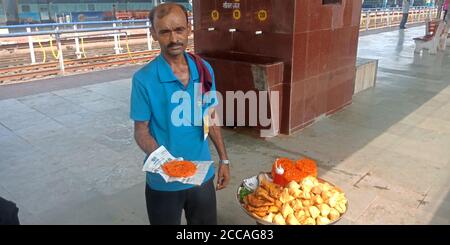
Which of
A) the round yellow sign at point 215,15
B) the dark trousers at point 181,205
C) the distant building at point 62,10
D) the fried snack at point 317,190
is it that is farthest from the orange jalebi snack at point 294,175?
the distant building at point 62,10

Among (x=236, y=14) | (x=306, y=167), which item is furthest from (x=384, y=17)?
(x=306, y=167)

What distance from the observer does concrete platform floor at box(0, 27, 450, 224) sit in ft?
11.3

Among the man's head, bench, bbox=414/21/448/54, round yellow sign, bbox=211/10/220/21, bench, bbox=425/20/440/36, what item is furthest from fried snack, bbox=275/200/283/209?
bench, bbox=425/20/440/36

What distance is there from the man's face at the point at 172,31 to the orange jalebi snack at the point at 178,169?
0.58m

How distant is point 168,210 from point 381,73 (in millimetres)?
8772

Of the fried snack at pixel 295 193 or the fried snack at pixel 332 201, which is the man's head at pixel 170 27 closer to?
the fried snack at pixel 295 193

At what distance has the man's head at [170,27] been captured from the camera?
1.92m

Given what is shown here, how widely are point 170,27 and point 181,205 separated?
1006 millimetres

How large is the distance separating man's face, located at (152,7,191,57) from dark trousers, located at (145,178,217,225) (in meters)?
0.79

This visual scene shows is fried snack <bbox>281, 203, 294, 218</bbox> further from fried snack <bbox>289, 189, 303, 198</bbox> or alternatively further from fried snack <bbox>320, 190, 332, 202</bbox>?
fried snack <bbox>320, 190, 332, 202</bbox>

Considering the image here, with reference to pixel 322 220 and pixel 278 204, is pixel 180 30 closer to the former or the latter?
pixel 278 204

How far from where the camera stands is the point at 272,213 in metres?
2.38
